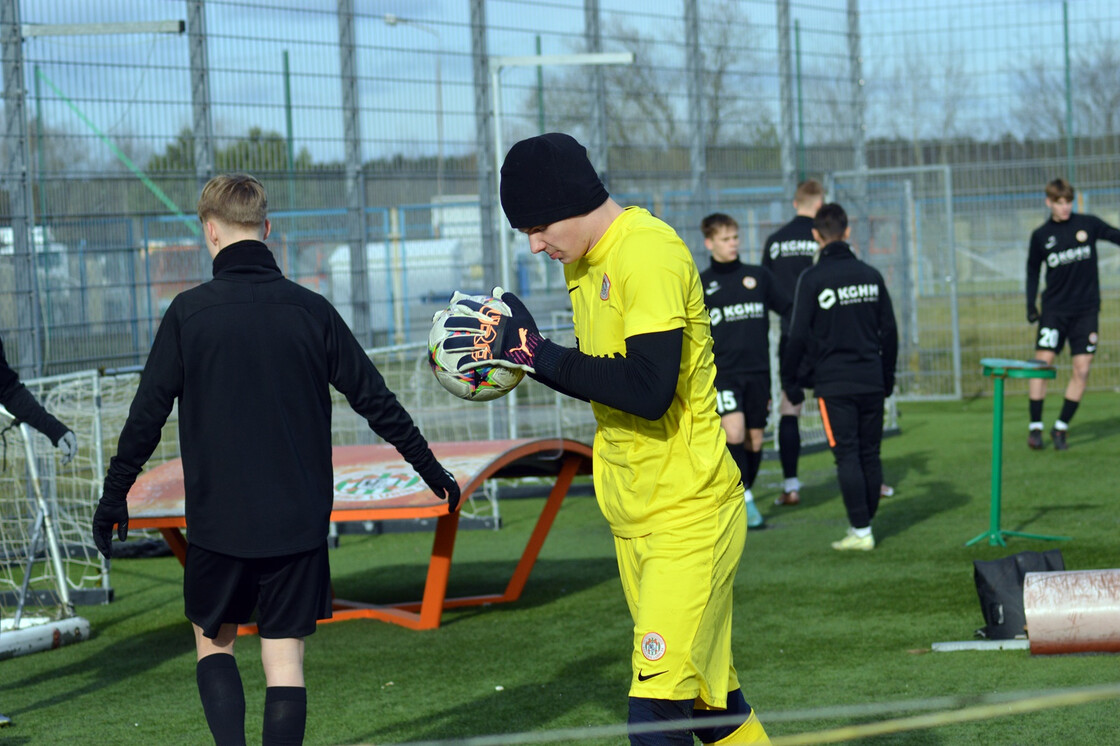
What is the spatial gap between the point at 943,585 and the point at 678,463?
4244mm

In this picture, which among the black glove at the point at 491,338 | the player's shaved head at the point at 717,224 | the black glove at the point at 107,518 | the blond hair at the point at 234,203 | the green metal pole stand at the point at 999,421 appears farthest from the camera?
the player's shaved head at the point at 717,224

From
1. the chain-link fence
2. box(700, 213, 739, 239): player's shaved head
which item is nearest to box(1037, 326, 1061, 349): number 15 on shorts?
the chain-link fence

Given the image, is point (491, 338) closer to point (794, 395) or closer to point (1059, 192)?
point (794, 395)

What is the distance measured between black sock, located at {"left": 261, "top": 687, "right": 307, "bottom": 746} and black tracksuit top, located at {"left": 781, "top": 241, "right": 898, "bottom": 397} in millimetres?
5036

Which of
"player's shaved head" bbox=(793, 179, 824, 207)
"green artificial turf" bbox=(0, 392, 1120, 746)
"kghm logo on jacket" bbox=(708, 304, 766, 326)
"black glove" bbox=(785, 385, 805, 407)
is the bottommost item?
"green artificial turf" bbox=(0, 392, 1120, 746)

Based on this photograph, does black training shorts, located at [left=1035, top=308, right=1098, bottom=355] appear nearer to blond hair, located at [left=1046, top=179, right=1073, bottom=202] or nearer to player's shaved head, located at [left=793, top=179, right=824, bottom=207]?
blond hair, located at [left=1046, top=179, right=1073, bottom=202]

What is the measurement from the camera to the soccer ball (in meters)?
3.23

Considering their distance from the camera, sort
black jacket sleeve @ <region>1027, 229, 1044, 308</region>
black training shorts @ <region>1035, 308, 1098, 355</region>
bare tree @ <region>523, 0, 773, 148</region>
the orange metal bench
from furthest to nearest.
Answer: bare tree @ <region>523, 0, 773, 148</region> < black jacket sleeve @ <region>1027, 229, 1044, 308</region> < black training shorts @ <region>1035, 308, 1098, 355</region> < the orange metal bench

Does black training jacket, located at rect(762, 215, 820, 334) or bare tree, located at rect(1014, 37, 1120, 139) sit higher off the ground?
bare tree, located at rect(1014, 37, 1120, 139)

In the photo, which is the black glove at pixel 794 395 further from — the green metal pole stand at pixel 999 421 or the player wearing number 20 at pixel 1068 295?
the player wearing number 20 at pixel 1068 295

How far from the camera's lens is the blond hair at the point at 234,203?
12.5 ft

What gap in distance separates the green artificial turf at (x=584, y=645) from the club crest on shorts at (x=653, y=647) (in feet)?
5.63

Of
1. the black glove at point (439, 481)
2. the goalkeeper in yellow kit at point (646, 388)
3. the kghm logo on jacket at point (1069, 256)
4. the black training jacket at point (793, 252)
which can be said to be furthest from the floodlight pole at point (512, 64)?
the goalkeeper in yellow kit at point (646, 388)

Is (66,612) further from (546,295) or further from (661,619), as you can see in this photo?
(546,295)
